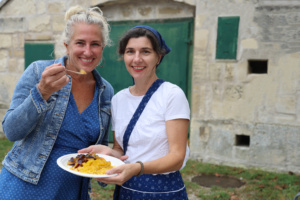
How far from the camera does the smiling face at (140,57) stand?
193 cm

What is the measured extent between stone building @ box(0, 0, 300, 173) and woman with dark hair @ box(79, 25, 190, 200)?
2.98m

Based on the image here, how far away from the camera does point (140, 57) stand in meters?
1.93

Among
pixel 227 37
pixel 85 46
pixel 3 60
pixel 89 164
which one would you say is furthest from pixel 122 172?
pixel 3 60

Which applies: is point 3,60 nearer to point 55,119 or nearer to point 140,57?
point 55,119

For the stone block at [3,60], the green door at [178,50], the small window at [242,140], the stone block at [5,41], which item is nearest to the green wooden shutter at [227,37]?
the green door at [178,50]

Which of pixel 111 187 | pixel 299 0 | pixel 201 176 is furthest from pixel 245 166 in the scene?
pixel 299 0

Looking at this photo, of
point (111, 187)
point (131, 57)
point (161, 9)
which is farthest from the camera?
point (161, 9)

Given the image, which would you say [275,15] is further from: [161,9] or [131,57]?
[131,57]

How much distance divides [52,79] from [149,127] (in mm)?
634

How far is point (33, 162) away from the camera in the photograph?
1.83 m

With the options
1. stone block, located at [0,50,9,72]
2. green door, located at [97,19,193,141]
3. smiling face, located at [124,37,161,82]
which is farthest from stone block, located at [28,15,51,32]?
smiling face, located at [124,37,161,82]

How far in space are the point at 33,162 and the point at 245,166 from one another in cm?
374

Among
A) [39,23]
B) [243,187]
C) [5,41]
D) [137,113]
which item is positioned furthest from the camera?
[5,41]

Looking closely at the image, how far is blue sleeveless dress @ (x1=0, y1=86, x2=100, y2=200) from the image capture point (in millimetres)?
1840
